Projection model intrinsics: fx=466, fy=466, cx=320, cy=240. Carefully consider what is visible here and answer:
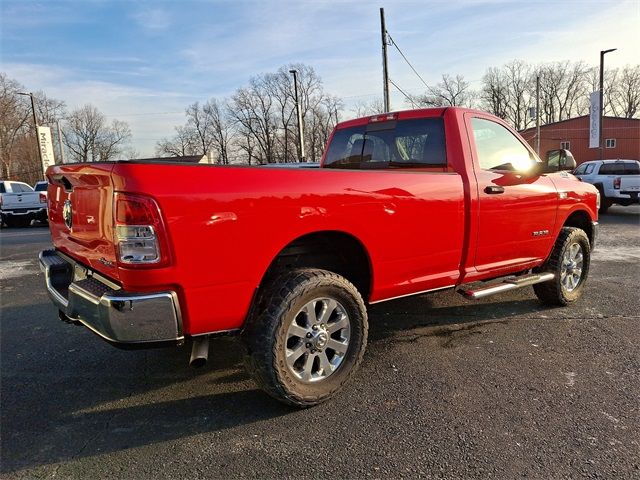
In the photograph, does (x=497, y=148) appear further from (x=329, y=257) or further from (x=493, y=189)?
(x=329, y=257)

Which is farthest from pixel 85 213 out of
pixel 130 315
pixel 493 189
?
pixel 493 189

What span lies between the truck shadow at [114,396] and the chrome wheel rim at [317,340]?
0.79 feet

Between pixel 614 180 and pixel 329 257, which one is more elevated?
pixel 329 257

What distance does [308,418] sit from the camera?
2.89 metres

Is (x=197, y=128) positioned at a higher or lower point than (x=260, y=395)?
higher

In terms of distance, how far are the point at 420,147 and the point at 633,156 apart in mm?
53308

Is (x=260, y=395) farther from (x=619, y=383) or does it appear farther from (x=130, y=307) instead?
(x=619, y=383)

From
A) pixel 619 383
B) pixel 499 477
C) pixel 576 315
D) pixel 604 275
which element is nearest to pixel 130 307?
pixel 499 477

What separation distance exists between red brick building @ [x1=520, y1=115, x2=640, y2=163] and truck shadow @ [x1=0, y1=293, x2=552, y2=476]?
48.3 m

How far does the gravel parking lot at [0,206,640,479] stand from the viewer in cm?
244

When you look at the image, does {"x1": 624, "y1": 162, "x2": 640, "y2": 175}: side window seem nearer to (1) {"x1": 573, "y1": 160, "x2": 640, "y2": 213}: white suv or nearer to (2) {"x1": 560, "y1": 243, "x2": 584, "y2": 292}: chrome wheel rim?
(1) {"x1": 573, "y1": 160, "x2": 640, "y2": 213}: white suv

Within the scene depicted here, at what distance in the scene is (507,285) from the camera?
4.16m

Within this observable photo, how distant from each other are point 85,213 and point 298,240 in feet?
4.31

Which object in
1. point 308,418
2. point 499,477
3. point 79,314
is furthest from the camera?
point 308,418
